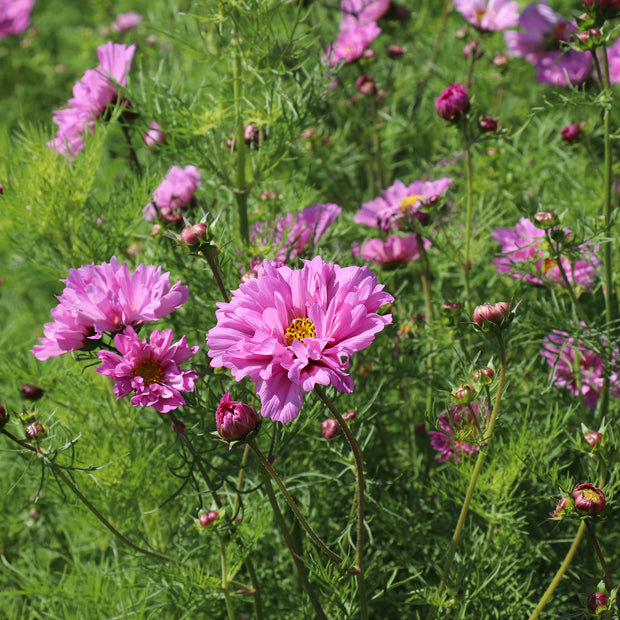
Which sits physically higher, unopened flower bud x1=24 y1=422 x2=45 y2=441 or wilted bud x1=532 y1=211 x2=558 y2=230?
unopened flower bud x1=24 y1=422 x2=45 y2=441

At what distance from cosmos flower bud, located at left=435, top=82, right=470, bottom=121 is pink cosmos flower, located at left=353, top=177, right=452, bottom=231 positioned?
0.40 ft

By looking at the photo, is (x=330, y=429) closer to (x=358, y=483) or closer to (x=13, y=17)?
(x=358, y=483)

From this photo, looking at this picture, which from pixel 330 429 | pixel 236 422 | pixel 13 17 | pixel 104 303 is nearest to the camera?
pixel 236 422

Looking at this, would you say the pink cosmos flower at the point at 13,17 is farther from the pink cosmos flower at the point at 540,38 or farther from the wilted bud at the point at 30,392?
the wilted bud at the point at 30,392

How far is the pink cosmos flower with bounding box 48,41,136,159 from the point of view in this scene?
3.42 feet

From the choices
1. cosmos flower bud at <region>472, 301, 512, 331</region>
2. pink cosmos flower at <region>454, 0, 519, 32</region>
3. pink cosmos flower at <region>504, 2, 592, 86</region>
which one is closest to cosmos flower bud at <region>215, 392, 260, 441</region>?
cosmos flower bud at <region>472, 301, 512, 331</region>

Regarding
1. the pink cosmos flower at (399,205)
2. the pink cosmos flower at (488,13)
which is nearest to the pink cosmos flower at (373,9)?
the pink cosmos flower at (488,13)

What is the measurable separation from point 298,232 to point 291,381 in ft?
1.61

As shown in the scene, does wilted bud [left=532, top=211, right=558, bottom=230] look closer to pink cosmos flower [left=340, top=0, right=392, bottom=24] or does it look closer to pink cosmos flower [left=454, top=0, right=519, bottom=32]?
pink cosmos flower [left=454, top=0, right=519, bottom=32]

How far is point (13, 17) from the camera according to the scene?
2.62 m

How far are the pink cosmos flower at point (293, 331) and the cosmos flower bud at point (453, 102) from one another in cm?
41

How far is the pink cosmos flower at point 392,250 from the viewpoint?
1069 millimetres

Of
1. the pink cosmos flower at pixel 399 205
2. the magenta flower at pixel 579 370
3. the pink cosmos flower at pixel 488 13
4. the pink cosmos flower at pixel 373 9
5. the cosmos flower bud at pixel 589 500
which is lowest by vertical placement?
the magenta flower at pixel 579 370

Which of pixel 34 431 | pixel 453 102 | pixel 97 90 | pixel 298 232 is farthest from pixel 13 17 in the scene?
pixel 34 431
